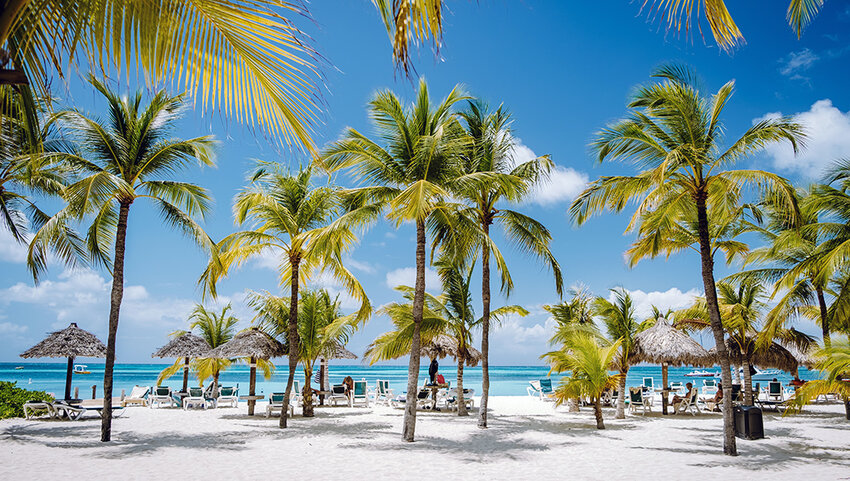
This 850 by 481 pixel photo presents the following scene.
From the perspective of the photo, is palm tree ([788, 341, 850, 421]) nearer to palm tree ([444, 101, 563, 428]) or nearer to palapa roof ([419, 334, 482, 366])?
palm tree ([444, 101, 563, 428])

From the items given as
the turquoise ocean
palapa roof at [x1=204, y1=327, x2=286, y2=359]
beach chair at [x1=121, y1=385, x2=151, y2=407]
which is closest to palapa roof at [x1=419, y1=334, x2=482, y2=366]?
palapa roof at [x1=204, y1=327, x2=286, y2=359]


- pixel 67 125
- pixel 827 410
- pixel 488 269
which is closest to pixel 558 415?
pixel 488 269

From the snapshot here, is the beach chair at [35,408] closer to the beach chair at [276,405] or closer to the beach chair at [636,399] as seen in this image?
the beach chair at [276,405]

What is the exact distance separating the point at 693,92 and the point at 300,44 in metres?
9.33

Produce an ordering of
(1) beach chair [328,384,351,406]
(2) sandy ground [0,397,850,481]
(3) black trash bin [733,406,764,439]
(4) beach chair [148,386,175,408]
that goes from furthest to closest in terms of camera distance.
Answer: (1) beach chair [328,384,351,406] < (4) beach chair [148,386,175,408] < (3) black trash bin [733,406,764,439] < (2) sandy ground [0,397,850,481]

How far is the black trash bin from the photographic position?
399 inches

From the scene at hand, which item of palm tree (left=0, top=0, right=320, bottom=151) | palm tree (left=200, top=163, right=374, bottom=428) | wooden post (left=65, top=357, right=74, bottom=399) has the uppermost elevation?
palm tree (left=200, top=163, right=374, bottom=428)

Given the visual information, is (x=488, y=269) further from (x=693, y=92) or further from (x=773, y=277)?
(x=773, y=277)

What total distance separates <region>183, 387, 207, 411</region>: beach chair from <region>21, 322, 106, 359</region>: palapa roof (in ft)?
10.9

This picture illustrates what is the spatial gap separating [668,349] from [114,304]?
1517 centimetres

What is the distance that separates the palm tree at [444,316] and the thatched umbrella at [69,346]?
8.10m

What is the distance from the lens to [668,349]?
687 inches

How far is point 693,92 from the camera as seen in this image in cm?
980

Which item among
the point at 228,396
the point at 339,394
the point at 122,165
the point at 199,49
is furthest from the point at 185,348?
the point at 199,49
